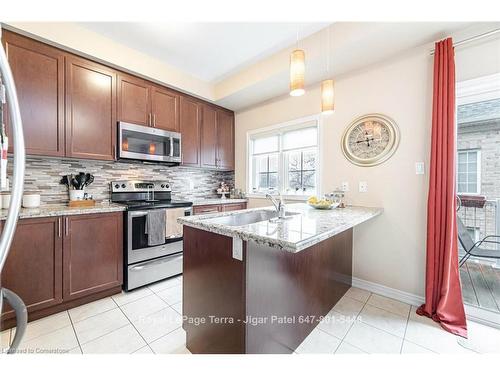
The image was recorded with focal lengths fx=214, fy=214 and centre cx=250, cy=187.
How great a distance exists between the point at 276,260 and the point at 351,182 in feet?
5.29

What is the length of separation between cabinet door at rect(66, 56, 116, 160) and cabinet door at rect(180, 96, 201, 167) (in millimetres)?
868

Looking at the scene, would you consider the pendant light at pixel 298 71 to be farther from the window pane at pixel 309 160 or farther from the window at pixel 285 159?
the window pane at pixel 309 160

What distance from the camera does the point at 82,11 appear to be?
3.34ft

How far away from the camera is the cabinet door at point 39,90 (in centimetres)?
186

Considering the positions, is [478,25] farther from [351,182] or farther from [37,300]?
[37,300]

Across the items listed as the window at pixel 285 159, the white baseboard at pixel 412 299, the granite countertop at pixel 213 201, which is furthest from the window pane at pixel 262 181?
the white baseboard at pixel 412 299

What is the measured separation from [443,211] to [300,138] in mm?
1765

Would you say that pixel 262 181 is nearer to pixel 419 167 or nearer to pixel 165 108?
pixel 165 108

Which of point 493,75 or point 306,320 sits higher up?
point 493,75

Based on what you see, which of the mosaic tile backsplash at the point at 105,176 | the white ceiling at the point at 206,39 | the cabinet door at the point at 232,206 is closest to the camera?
the white ceiling at the point at 206,39

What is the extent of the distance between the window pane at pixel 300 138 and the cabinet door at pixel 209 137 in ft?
3.76

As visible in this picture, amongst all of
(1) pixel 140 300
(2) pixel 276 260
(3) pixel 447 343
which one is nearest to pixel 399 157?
(3) pixel 447 343

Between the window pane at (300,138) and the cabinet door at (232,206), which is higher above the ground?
the window pane at (300,138)

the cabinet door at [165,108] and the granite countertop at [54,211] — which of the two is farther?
the cabinet door at [165,108]
